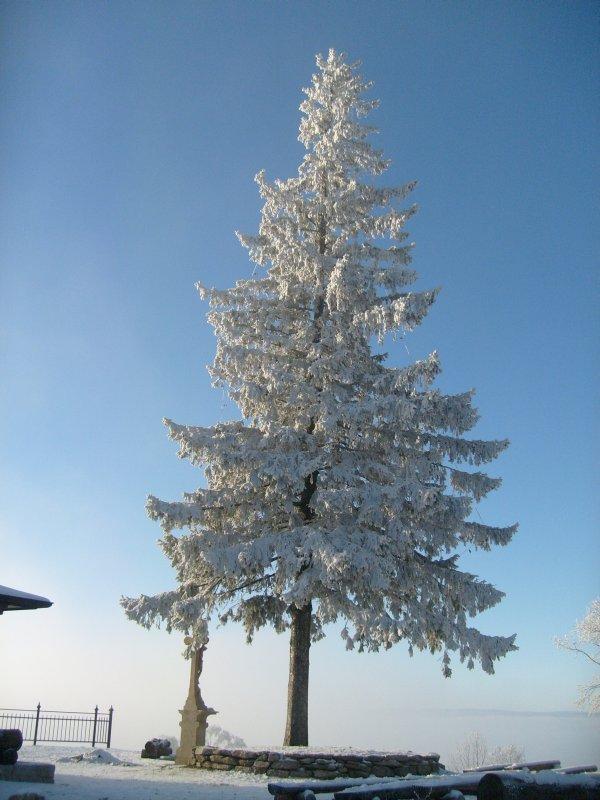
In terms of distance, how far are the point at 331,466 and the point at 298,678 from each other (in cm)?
487

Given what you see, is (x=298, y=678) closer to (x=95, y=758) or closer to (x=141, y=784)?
(x=141, y=784)

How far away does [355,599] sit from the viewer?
16.3 m

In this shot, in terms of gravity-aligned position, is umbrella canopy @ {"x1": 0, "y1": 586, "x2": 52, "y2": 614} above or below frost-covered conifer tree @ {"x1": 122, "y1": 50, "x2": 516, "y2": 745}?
below

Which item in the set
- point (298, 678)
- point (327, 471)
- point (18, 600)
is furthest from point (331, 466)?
point (18, 600)

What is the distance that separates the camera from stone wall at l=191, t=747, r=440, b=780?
12930 mm

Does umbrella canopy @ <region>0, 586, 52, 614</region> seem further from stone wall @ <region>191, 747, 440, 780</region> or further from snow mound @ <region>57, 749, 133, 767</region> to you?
snow mound @ <region>57, 749, 133, 767</region>

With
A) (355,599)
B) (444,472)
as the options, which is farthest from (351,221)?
(355,599)

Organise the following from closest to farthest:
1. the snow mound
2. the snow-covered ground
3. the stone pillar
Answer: the snow-covered ground < the stone pillar < the snow mound

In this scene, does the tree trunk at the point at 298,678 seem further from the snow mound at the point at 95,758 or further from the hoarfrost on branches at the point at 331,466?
the snow mound at the point at 95,758

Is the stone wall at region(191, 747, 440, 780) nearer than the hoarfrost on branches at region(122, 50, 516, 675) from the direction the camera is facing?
Yes

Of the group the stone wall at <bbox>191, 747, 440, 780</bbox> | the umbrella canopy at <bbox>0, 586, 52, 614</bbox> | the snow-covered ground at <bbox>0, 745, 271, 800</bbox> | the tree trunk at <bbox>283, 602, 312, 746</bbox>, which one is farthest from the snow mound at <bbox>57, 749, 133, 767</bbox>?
the umbrella canopy at <bbox>0, 586, 52, 614</bbox>

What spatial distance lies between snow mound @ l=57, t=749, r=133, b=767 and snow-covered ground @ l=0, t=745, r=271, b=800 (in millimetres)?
414

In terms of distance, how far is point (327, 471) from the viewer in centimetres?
1666

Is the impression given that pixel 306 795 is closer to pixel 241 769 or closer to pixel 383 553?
pixel 241 769
